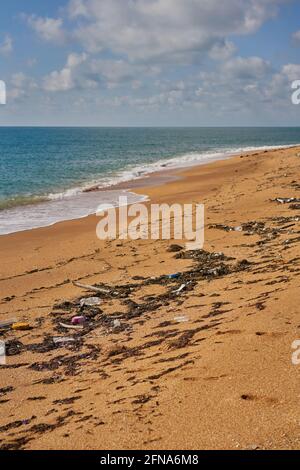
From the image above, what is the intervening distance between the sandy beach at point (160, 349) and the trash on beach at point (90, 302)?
195 millimetres

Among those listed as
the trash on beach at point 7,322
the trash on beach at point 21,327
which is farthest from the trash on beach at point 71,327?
the trash on beach at point 7,322

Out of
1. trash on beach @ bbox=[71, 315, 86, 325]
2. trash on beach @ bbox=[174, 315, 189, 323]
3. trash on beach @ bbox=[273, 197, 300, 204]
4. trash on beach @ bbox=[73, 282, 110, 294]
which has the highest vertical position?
trash on beach @ bbox=[273, 197, 300, 204]

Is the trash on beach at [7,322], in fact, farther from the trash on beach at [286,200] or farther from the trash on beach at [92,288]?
the trash on beach at [286,200]

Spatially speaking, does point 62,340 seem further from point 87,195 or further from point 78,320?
point 87,195

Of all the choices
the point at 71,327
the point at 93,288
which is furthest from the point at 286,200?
the point at 71,327

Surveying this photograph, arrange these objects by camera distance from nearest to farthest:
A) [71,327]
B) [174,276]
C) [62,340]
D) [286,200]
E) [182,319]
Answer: [182,319] < [62,340] < [71,327] < [174,276] < [286,200]

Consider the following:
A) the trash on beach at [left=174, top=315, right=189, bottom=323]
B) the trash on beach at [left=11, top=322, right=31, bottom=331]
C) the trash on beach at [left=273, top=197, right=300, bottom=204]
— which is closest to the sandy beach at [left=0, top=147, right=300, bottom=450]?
the trash on beach at [left=174, top=315, right=189, bottom=323]

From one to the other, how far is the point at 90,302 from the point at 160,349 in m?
3.37

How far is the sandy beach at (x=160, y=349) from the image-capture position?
14.7ft

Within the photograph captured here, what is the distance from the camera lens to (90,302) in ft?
31.2

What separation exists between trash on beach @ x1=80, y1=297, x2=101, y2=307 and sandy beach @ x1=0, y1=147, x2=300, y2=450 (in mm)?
195

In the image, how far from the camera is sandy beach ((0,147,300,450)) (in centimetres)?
448

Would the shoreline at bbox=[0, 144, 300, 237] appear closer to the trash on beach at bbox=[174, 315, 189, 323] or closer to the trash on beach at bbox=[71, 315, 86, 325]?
the trash on beach at bbox=[71, 315, 86, 325]

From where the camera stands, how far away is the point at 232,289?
8.59m
